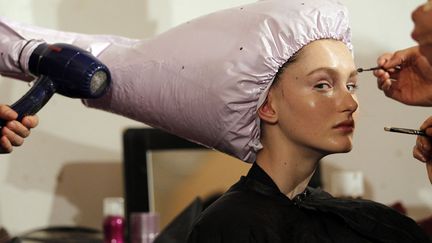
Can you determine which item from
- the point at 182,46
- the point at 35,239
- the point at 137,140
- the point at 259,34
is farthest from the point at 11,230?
the point at 259,34

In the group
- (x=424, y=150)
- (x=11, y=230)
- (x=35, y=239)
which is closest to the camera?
(x=424, y=150)

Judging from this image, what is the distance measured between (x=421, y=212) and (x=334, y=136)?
3.42 ft

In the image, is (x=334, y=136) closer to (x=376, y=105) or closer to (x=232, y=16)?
(x=232, y=16)

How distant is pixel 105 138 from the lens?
7.48 ft

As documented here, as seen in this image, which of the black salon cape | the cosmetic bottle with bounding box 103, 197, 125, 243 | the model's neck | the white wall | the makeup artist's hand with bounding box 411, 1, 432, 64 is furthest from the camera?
the white wall

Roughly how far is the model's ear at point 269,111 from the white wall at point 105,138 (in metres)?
0.82

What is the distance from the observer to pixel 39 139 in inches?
87.9

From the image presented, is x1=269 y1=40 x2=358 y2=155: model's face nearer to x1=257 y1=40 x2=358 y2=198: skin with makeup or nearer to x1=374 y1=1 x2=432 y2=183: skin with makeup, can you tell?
x1=257 y1=40 x2=358 y2=198: skin with makeup

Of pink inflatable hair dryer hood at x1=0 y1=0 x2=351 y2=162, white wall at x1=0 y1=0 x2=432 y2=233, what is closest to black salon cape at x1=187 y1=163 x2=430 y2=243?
pink inflatable hair dryer hood at x1=0 y1=0 x2=351 y2=162

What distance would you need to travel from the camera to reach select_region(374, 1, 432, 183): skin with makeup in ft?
4.80

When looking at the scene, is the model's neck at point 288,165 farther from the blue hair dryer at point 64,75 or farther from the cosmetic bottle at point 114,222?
the cosmetic bottle at point 114,222

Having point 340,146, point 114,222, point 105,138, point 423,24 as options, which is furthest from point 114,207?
point 423,24

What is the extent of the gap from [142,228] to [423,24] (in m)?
1.04

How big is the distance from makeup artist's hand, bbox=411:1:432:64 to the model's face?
18cm
